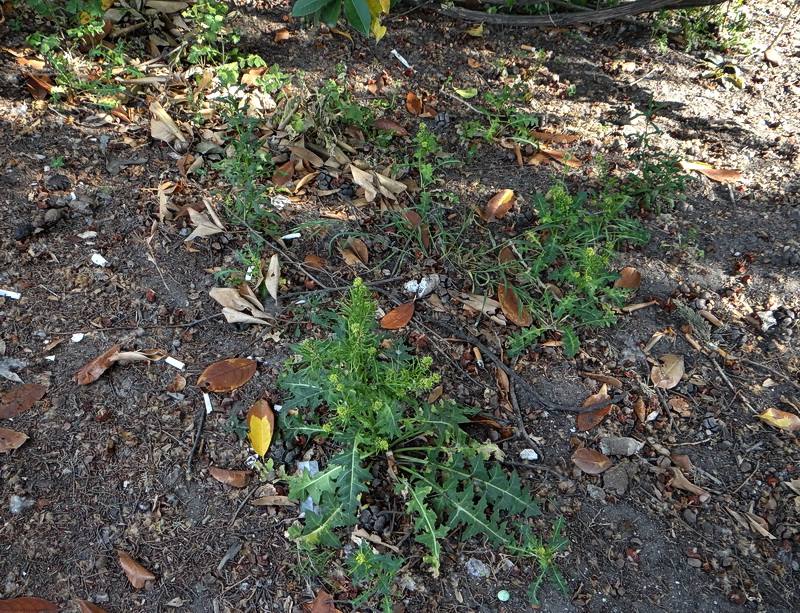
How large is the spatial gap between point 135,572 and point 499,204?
235 centimetres

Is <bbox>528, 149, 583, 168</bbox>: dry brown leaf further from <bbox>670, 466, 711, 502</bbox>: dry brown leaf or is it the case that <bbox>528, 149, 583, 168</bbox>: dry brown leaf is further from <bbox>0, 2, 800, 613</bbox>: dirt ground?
<bbox>670, 466, 711, 502</bbox>: dry brown leaf

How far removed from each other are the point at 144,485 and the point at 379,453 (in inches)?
34.2

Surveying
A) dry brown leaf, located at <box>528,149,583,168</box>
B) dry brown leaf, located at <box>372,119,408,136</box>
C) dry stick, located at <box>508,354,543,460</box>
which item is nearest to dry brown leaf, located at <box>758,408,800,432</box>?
dry stick, located at <box>508,354,543,460</box>

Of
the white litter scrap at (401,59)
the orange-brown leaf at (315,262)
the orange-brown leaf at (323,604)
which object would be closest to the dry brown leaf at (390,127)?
the white litter scrap at (401,59)

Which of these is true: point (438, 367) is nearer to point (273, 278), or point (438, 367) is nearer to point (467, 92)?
point (273, 278)

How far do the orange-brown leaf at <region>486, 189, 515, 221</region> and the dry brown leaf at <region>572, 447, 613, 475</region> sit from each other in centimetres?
132

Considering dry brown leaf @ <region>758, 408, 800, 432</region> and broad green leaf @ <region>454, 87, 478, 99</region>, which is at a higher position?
broad green leaf @ <region>454, 87, 478, 99</region>

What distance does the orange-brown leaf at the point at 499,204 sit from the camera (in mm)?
3223

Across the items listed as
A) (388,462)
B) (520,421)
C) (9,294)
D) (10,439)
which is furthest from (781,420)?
(9,294)

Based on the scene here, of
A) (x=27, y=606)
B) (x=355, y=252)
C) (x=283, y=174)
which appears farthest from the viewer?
(x=283, y=174)

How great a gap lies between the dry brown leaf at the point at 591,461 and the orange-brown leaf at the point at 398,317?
36.0 inches

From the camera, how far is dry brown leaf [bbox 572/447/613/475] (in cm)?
242

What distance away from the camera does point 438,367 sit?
2.65 metres

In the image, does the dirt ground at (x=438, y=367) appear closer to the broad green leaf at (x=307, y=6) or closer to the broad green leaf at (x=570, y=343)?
the broad green leaf at (x=570, y=343)
